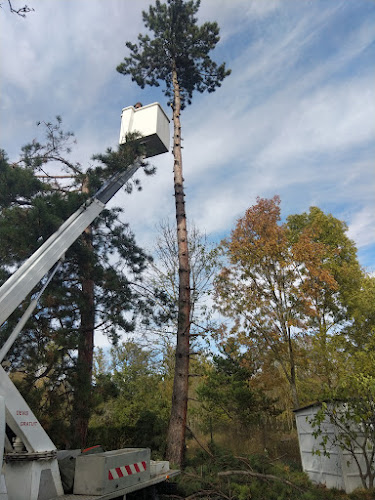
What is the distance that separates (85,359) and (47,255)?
12.7 feet

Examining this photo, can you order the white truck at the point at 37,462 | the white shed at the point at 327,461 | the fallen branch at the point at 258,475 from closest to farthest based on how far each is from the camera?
the white truck at the point at 37,462
the fallen branch at the point at 258,475
the white shed at the point at 327,461

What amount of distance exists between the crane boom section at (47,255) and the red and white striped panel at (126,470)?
2.14 m

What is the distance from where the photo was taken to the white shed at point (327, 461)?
9266 millimetres

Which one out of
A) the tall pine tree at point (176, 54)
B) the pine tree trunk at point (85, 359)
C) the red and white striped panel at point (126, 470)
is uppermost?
the tall pine tree at point (176, 54)

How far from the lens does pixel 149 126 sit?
28.4 ft

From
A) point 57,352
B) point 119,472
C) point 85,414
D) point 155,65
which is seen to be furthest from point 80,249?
point 155,65

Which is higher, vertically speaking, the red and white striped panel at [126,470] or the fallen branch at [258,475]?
the red and white striped panel at [126,470]

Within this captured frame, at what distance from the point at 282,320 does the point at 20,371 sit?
31.4ft

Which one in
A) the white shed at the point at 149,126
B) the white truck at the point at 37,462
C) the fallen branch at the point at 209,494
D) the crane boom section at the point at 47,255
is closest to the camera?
the white truck at the point at 37,462

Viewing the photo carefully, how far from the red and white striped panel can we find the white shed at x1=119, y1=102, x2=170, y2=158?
23.7 feet

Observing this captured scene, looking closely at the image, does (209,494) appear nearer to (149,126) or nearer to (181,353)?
(181,353)

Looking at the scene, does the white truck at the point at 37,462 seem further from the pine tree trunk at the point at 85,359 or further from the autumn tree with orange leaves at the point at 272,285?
the autumn tree with orange leaves at the point at 272,285

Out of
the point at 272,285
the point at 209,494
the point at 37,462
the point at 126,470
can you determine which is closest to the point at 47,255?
the point at 37,462

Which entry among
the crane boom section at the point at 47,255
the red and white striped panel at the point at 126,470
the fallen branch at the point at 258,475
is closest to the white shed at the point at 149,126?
the crane boom section at the point at 47,255
